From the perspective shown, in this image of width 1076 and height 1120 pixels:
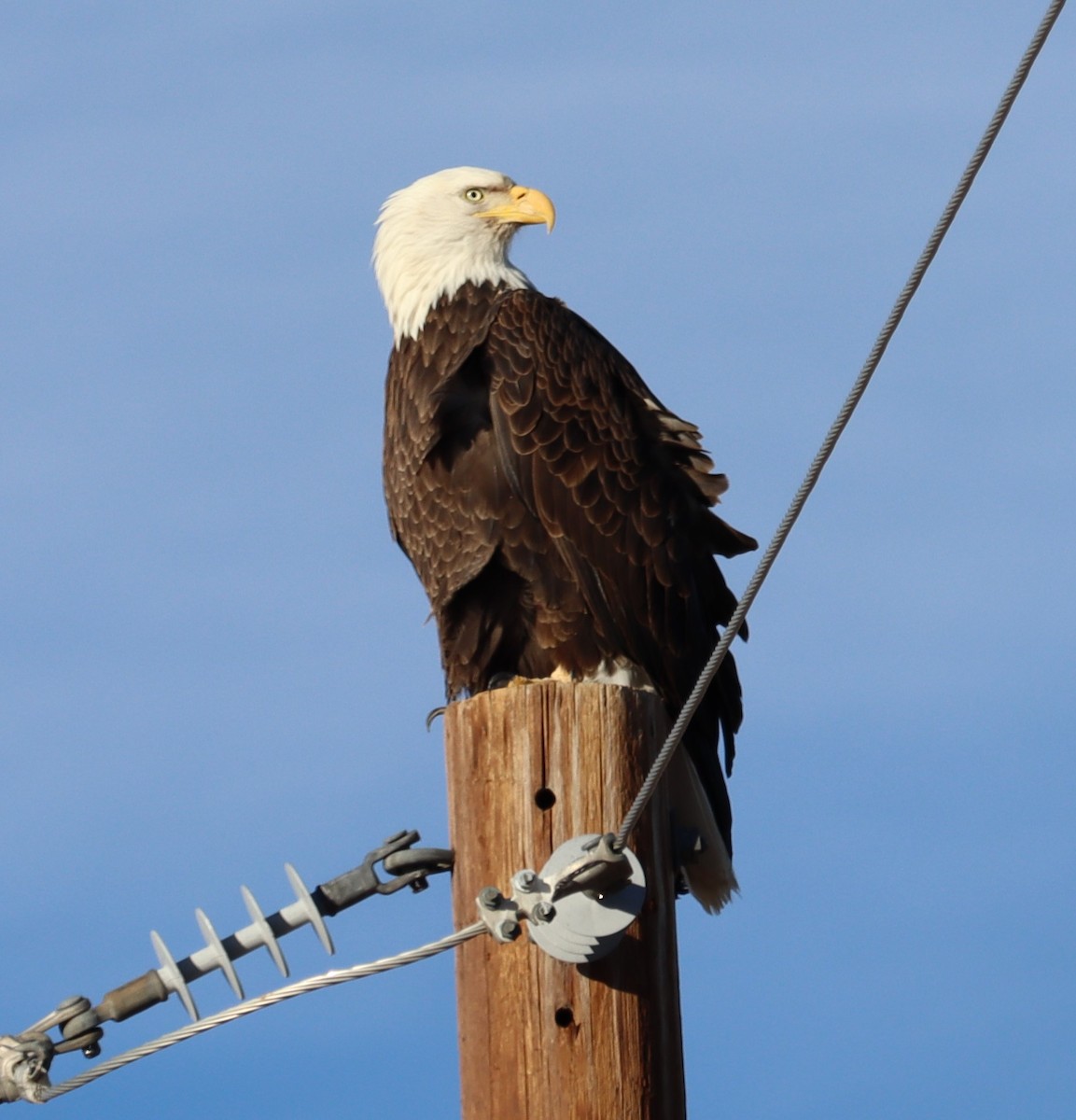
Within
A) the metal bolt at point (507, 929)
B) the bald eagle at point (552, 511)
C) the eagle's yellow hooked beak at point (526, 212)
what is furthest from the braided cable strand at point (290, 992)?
the eagle's yellow hooked beak at point (526, 212)

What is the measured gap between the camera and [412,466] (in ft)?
19.0

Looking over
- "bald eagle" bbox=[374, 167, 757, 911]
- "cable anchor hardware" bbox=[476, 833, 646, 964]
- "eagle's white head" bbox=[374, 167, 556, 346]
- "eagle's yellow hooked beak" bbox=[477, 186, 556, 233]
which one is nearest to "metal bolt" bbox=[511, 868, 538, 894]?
"cable anchor hardware" bbox=[476, 833, 646, 964]

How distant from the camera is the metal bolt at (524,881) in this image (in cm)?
346

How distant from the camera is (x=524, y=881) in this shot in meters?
3.47

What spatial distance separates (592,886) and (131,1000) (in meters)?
0.94

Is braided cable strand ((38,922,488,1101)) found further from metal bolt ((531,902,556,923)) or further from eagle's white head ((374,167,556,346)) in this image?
eagle's white head ((374,167,556,346))

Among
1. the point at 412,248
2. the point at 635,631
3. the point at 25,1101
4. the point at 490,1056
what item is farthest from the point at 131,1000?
the point at 412,248

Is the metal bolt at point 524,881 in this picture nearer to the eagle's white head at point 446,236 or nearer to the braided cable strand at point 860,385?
the braided cable strand at point 860,385

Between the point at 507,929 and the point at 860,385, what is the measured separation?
1138 mm

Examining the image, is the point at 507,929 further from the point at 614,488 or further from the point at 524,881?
the point at 614,488

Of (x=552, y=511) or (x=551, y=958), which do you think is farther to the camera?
(x=552, y=511)

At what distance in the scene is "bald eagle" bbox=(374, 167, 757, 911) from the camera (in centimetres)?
564

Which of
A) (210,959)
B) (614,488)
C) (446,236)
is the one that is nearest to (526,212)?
(446,236)

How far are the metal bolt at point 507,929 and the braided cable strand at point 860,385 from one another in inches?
9.2
